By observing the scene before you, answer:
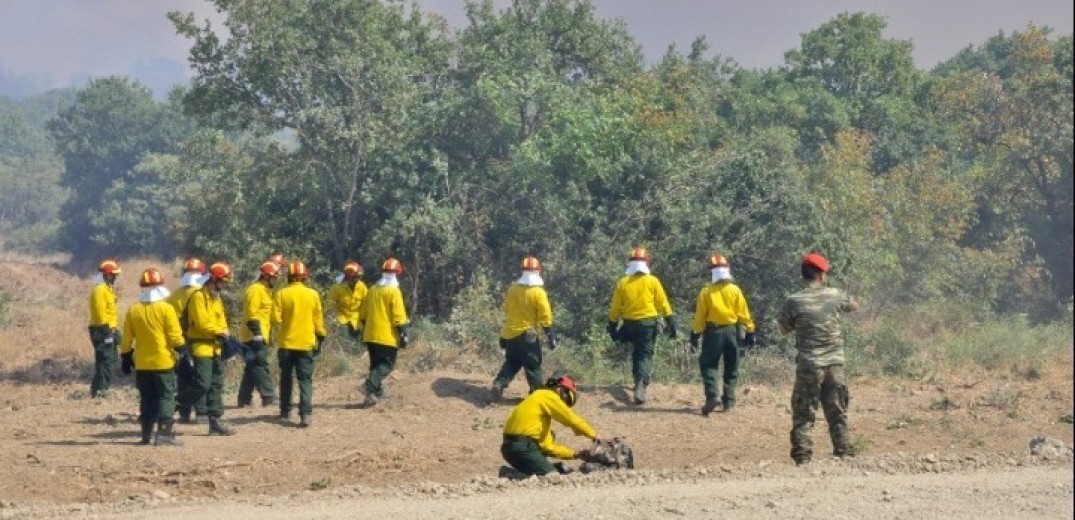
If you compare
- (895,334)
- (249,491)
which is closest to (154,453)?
(249,491)

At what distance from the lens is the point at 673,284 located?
19.6 m

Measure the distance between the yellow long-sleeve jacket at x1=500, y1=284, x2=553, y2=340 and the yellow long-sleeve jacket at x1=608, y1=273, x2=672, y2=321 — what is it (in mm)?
834

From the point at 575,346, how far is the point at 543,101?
17.3 feet

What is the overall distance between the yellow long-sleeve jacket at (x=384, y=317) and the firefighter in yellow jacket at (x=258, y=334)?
1.09 meters

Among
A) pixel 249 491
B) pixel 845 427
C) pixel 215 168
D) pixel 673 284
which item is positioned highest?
pixel 215 168

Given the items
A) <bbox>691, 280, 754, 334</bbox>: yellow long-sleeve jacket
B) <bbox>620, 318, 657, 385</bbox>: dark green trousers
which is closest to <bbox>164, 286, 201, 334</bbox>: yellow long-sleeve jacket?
<bbox>620, 318, 657, 385</bbox>: dark green trousers

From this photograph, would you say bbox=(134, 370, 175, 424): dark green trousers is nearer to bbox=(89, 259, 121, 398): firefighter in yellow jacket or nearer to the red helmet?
bbox=(89, 259, 121, 398): firefighter in yellow jacket

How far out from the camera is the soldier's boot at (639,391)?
15.1 metres

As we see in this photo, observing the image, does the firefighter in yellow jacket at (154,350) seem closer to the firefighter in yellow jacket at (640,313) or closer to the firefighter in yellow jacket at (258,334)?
the firefighter in yellow jacket at (258,334)

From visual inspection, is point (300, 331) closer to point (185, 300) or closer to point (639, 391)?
point (185, 300)

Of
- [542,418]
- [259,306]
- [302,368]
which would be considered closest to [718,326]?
[542,418]

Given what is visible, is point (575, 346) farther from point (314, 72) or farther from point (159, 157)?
point (159, 157)

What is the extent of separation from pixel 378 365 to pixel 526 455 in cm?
458

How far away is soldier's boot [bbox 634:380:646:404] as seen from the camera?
49.6ft
